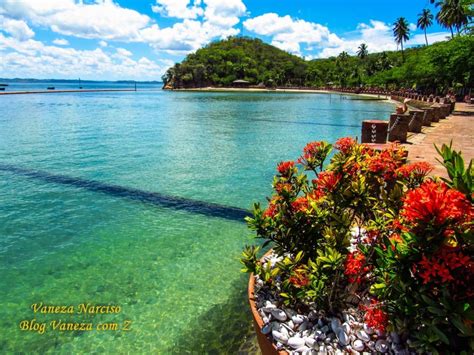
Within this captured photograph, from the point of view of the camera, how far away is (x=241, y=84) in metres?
128

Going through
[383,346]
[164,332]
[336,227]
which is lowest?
[164,332]

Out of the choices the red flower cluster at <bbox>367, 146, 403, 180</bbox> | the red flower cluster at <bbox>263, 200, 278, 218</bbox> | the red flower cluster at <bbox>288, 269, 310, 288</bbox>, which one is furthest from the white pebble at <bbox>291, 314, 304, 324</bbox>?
the red flower cluster at <bbox>367, 146, 403, 180</bbox>

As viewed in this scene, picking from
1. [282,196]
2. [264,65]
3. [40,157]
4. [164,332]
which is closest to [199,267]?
[164,332]

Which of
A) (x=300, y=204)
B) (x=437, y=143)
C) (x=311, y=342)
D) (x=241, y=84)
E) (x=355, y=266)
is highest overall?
(x=241, y=84)

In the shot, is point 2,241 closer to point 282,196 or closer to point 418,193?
point 282,196

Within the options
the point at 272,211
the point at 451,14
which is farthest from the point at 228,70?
the point at 272,211

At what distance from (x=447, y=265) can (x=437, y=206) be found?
0.42 metres

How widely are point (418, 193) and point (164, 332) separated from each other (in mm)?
3754

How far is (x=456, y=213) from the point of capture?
1829 millimetres

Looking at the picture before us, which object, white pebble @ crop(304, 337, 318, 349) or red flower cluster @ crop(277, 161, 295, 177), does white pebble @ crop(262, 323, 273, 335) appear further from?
red flower cluster @ crop(277, 161, 295, 177)

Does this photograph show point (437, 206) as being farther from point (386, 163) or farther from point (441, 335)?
point (386, 163)

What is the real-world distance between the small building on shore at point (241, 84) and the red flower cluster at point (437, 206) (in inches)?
5100

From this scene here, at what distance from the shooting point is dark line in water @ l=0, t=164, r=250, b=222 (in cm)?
821

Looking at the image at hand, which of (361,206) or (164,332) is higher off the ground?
(361,206)
